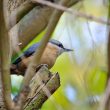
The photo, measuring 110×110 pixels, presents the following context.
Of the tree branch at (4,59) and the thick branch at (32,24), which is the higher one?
the tree branch at (4,59)

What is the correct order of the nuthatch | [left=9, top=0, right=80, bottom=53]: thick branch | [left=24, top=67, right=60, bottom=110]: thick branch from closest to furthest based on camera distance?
[left=24, top=67, right=60, bottom=110]: thick branch
[left=9, top=0, right=80, bottom=53]: thick branch
the nuthatch

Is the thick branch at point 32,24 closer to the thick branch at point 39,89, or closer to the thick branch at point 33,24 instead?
the thick branch at point 33,24

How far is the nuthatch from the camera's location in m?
4.67

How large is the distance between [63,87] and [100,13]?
1268 mm

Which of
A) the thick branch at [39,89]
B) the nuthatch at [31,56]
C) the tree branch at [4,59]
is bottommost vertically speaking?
the nuthatch at [31,56]

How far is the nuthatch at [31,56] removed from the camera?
15.3ft

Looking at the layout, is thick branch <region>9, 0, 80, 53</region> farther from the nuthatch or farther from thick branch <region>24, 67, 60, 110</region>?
the nuthatch

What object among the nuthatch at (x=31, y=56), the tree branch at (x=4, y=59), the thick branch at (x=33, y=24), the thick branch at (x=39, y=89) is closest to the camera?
the tree branch at (x=4, y=59)

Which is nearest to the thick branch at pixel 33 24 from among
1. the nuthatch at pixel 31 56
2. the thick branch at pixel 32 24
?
the thick branch at pixel 32 24

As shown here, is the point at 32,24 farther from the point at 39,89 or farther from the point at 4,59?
the point at 4,59

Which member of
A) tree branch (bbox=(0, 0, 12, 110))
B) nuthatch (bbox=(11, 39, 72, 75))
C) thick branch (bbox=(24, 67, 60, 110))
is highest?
tree branch (bbox=(0, 0, 12, 110))

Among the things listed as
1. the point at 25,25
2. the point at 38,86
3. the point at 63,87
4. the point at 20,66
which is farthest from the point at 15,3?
the point at 63,87

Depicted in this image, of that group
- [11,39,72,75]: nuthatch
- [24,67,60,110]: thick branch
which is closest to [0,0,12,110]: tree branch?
[24,67,60,110]: thick branch

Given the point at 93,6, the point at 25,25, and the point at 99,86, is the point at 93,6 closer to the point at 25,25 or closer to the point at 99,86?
the point at 99,86
